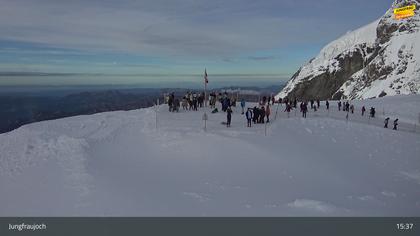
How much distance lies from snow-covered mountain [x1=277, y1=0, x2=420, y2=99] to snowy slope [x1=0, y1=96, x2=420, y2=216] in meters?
102

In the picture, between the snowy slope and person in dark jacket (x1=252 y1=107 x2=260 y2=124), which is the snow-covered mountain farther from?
the snowy slope

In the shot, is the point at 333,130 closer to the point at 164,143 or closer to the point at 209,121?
the point at 209,121

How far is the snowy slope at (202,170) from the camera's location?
39.0 ft

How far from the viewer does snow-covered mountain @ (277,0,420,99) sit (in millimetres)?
122938

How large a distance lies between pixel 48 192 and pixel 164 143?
7.72 m

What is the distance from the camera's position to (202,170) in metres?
15.8
